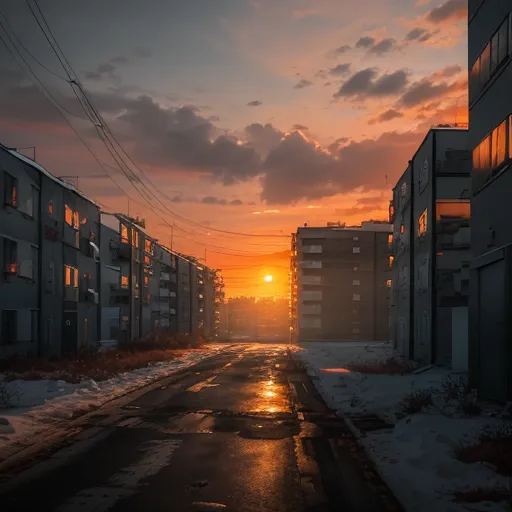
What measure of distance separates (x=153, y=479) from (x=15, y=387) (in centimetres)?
1220

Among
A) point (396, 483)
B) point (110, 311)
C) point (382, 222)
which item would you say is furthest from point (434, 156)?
point (382, 222)

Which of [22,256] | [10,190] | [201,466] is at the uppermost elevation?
[10,190]

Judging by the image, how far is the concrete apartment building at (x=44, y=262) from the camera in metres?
27.8

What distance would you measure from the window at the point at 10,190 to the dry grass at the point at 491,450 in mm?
22918

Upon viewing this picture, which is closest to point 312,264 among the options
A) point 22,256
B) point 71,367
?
point 22,256

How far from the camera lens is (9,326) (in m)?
28.1

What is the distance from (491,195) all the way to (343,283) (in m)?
93.2

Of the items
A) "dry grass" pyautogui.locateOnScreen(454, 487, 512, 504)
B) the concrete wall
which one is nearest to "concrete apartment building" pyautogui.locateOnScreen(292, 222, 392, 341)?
the concrete wall

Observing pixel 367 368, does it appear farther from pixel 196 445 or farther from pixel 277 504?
pixel 277 504

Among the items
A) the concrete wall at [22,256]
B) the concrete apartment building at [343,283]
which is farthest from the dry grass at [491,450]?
the concrete apartment building at [343,283]

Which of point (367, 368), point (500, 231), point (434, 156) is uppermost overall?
point (434, 156)

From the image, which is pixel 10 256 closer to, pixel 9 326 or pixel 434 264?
pixel 9 326

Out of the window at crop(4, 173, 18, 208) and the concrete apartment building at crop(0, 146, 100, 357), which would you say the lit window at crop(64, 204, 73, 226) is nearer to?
the concrete apartment building at crop(0, 146, 100, 357)

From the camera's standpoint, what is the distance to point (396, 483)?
886 cm
